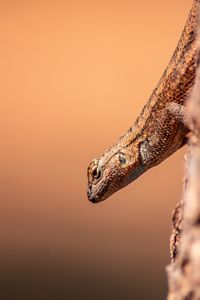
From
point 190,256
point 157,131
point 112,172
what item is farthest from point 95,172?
point 190,256

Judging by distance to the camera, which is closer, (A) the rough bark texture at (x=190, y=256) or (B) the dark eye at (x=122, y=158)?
(A) the rough bark texture at (x=190, y=256)

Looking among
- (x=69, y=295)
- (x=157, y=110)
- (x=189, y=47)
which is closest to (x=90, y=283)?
(x=69, y=295)

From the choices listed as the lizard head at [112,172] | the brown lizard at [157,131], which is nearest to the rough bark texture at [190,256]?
the brown lizard at [157,131]

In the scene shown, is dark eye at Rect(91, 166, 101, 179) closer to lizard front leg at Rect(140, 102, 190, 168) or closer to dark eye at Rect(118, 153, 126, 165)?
dark eye at Rect(118, 153, 126, 165)

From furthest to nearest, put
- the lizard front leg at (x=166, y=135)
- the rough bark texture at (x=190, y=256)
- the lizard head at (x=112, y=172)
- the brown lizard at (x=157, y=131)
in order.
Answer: the lizard head at (x=112, y=172) → the lizard front leg at (x=166, y=135) → the brown lizard at (x=157, y=131) → the rough bark texture at (x=190, y=256)

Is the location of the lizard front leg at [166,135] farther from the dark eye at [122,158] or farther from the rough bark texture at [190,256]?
the rough bark texture at [190,256]

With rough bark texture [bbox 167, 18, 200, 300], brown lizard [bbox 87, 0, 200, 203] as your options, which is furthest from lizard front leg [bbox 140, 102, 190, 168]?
rough bark texture [bbox 167, 18, 200, 300]

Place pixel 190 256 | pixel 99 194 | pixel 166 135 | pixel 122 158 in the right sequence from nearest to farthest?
pixel 190 256 < pixel 166 135 < pixel 122 158 < pixel 99 194

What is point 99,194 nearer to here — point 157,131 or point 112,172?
point 112,172

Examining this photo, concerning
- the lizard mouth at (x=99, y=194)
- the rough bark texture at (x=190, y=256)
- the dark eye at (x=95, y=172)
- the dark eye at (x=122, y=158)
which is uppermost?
the dark eye at (x=122, y=158)
